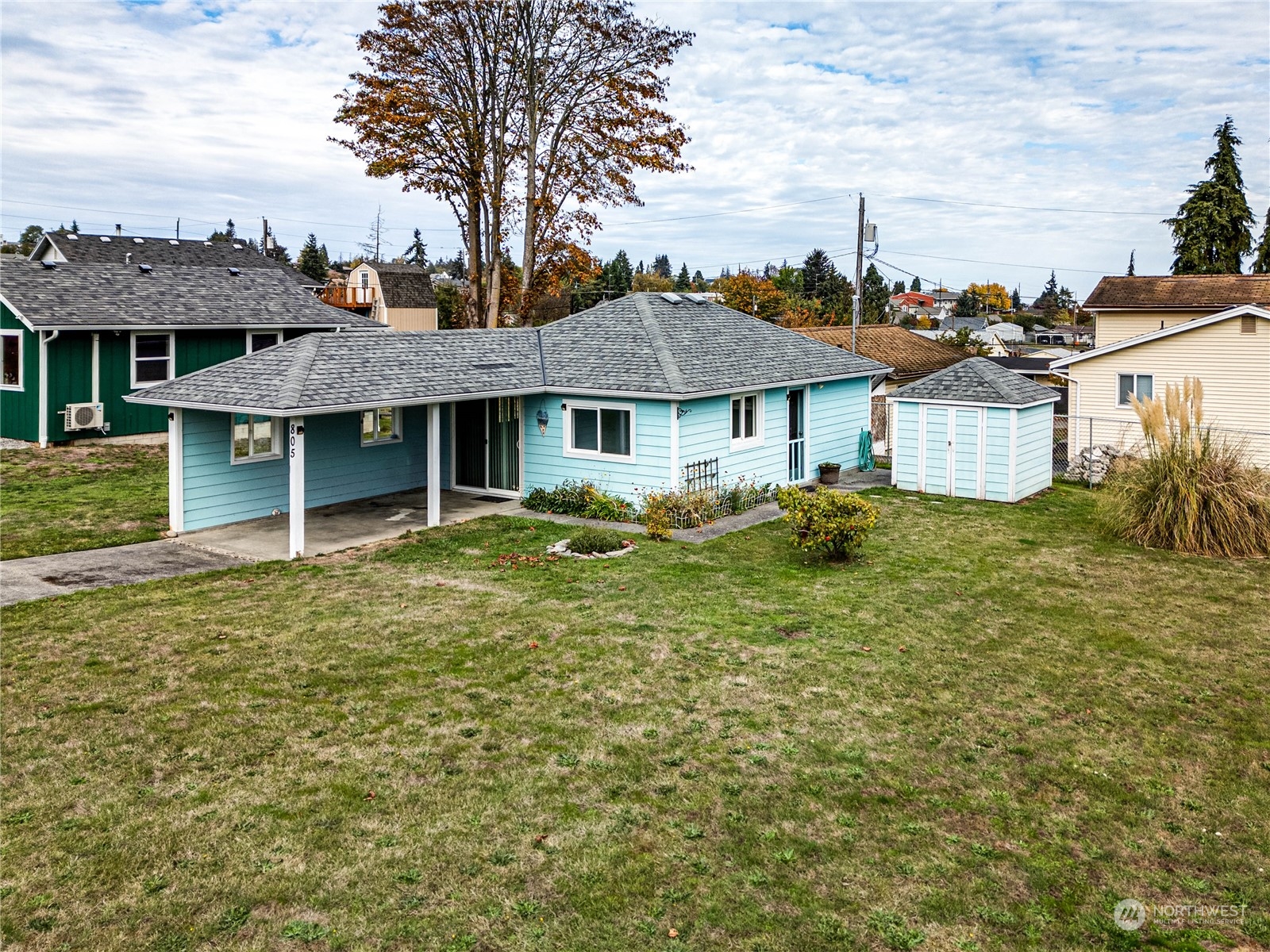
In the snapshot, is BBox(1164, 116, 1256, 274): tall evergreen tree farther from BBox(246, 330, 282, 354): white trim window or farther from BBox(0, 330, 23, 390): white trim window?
BBox(0, 330, 23, 390): white trim window

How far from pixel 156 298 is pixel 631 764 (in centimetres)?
1962

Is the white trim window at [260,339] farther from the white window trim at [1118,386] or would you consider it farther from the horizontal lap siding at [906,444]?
the white window trim at [1118,386]

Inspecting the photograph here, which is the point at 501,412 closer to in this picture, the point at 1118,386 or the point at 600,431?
the point at 600,431

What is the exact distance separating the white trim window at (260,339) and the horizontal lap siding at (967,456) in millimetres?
16160

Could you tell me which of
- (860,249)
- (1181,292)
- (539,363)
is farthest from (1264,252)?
(539,363)

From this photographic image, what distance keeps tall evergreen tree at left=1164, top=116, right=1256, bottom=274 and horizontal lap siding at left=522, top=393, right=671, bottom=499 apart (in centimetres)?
4267

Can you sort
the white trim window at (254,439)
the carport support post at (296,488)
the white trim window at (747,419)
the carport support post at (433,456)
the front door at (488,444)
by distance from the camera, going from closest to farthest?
the carport support post at (296,488), the carport support post at (433,456), the white trim window at (254,439), the white trim window at (747,419), the front door at (488,444)

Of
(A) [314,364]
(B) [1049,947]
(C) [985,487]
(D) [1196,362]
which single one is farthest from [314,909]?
(D) [1196,362]

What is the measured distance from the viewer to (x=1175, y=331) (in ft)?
79.1

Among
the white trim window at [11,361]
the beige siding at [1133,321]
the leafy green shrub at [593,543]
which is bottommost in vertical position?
the leafy green shrub at [593,543]

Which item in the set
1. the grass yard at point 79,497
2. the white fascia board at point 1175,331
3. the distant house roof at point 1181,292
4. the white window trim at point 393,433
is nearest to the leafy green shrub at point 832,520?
the white window trim at point 393,433

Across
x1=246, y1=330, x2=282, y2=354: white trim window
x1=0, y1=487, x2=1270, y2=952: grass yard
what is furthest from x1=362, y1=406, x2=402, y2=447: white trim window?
x1=246, y1=330, x2=282, y2=354: white trim window

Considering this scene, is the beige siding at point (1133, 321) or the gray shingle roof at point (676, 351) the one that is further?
the beige siding at point (1133, 321)

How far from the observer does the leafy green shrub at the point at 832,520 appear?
495 inches
